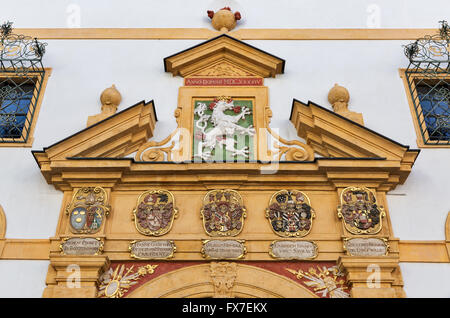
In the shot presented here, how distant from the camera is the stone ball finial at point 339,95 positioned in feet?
29.3

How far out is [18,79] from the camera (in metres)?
9.70

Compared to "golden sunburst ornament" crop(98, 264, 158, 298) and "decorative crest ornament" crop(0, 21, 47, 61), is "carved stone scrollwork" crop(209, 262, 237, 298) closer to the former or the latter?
"golden sunburst ornament" crop(98, 264, 158, 298)

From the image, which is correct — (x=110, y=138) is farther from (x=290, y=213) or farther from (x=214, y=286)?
(x=290, y=213)

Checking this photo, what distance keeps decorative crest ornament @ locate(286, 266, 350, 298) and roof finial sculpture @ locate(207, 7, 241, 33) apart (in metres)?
4.68

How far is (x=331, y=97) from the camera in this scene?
899 centimetres

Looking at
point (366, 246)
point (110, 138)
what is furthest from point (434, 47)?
point (110, 138)

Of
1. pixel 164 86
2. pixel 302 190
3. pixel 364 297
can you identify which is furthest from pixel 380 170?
pixel 164 86

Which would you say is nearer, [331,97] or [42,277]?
[42,277]

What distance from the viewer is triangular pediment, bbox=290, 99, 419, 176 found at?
806 cm

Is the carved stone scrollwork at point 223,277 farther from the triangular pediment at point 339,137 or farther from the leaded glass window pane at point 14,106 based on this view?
the leaded glass window pane at point 14,106

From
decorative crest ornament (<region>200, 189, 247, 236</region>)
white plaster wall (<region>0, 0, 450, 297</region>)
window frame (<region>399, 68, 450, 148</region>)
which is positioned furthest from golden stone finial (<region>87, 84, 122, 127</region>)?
window frame (<region>399, 68, 450, 148</region>)

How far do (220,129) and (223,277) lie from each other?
92.7 inches

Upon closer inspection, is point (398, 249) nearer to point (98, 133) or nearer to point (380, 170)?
point (380, 170)
